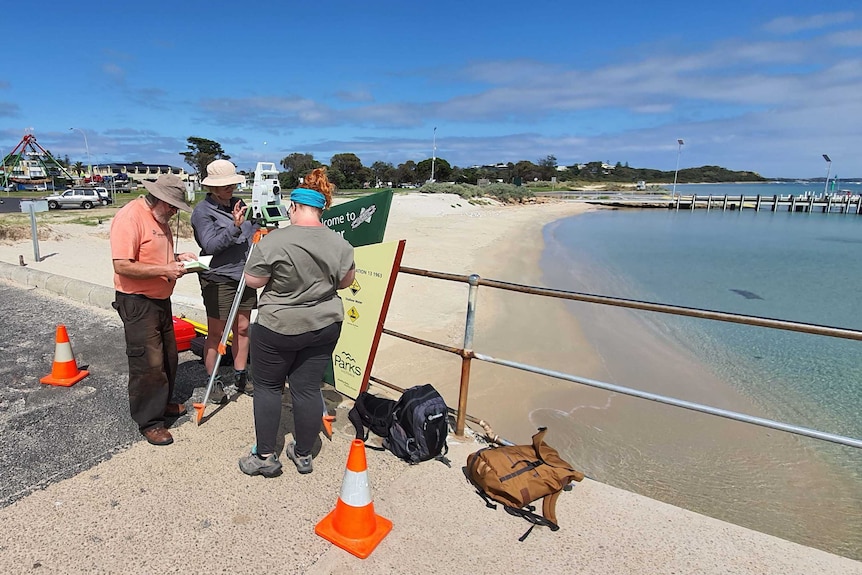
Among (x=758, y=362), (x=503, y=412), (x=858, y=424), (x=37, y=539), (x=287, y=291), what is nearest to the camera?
(x=37, y=539)

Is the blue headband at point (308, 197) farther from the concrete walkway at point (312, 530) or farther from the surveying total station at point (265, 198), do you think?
the concrete walkway at point (312, 530)

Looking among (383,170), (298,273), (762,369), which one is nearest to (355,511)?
(298,273)

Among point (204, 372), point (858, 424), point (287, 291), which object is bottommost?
point (858, 424)

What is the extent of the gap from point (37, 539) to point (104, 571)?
0.45m

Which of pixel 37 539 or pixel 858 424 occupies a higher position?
pixel 37 539

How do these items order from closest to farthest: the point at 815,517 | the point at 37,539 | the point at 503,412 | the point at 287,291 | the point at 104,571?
the point at 104,571 < the point at 37,539 < the point at 287,291 < the point at 815,517 < the point at 503,412

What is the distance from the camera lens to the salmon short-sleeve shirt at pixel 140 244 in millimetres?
2777

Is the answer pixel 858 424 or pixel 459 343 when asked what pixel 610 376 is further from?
pixel 858 424

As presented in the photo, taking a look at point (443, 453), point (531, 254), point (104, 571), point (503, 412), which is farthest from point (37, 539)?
point (531, 254)

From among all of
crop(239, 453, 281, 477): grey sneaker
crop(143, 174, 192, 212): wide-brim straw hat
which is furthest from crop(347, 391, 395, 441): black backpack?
crop(143, 174, 192, 212): wide-brim straw hat

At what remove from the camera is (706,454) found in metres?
5.68

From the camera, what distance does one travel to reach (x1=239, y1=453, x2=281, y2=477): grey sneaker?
9.00 feet

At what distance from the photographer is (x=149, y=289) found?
296cm

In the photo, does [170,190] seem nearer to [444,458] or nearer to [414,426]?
[414,426]
